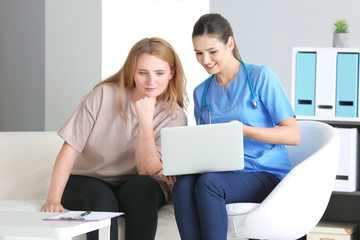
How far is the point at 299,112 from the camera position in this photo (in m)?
2.74

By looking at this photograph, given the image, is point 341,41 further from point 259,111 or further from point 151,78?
point 151,78

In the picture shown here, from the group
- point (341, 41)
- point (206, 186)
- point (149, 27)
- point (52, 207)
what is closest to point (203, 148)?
point (206, 186)

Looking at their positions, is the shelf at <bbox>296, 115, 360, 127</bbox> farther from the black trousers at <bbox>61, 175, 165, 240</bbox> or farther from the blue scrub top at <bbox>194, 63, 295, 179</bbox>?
the black trousers at <bbox>61, 175, 165, 240</bbox>

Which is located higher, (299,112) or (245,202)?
(299,112)

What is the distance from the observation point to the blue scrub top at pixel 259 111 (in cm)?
196

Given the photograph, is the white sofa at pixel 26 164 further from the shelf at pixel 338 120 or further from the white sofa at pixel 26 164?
the shelf at pixel 338 120

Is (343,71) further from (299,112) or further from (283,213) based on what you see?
(283,213)

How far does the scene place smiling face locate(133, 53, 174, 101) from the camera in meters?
2.15

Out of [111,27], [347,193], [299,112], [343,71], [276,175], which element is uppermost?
[111,27]

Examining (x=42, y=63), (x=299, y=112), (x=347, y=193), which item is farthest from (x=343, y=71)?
(x=42, y=63)

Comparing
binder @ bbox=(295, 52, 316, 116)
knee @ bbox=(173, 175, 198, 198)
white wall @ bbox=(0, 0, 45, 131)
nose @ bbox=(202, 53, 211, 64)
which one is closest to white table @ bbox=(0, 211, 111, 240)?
knee @ bbox=(173, 175, 198, 198)

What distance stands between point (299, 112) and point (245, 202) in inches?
38.5

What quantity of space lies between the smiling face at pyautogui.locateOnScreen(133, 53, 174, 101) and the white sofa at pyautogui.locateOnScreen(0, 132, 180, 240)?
0.59m

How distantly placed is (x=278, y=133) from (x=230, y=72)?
314mm
